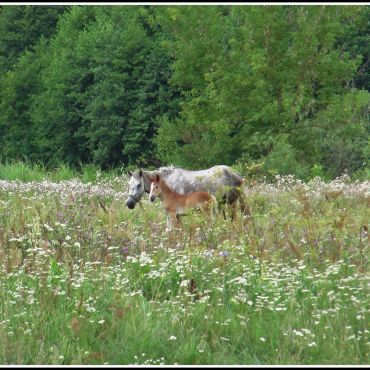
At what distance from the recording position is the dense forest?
22719mm

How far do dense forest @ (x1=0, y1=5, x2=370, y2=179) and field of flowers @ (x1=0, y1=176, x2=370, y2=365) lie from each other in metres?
4.99

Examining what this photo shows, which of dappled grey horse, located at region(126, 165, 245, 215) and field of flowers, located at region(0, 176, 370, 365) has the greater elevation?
field of flowers, located at region(0, 176, 370, 365)

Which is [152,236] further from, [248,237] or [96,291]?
[96,291]

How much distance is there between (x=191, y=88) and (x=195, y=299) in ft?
82.3

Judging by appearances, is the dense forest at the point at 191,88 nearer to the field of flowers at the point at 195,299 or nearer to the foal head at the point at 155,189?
the foal head at the point at 155,189

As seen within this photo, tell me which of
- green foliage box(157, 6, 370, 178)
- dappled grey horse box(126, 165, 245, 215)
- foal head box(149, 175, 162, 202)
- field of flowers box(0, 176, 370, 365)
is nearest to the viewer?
field of flowers box(0, 176, 370, 365)

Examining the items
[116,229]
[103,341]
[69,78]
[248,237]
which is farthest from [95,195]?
[69,78]

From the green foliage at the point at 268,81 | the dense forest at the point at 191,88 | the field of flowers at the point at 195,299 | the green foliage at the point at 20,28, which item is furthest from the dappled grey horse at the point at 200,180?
the green foliage at the point at 20,28

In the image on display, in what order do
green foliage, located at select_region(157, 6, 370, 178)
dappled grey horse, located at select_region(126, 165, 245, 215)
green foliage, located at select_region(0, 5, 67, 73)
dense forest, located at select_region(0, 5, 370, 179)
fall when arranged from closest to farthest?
dappled grey horse, located at select_region(126, 165, 245, 215), green foliage, located at select_region(157, 6, 370, 178), dense forest, located at select_region(0, 5, 370, 179), green foliage, located at select_region(0, 5, 67, 73)

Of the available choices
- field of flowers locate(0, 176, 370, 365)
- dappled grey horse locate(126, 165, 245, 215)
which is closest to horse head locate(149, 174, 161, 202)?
dappled grey horse locate(126, 165, 245, 215)

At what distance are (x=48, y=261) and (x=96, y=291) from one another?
1235mm

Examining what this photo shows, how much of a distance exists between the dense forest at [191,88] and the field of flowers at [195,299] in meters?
4.99

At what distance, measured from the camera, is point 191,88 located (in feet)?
104

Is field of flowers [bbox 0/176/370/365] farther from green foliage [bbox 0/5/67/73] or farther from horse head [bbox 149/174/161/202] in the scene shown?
green foliage [bbox 0/5/67/73]
